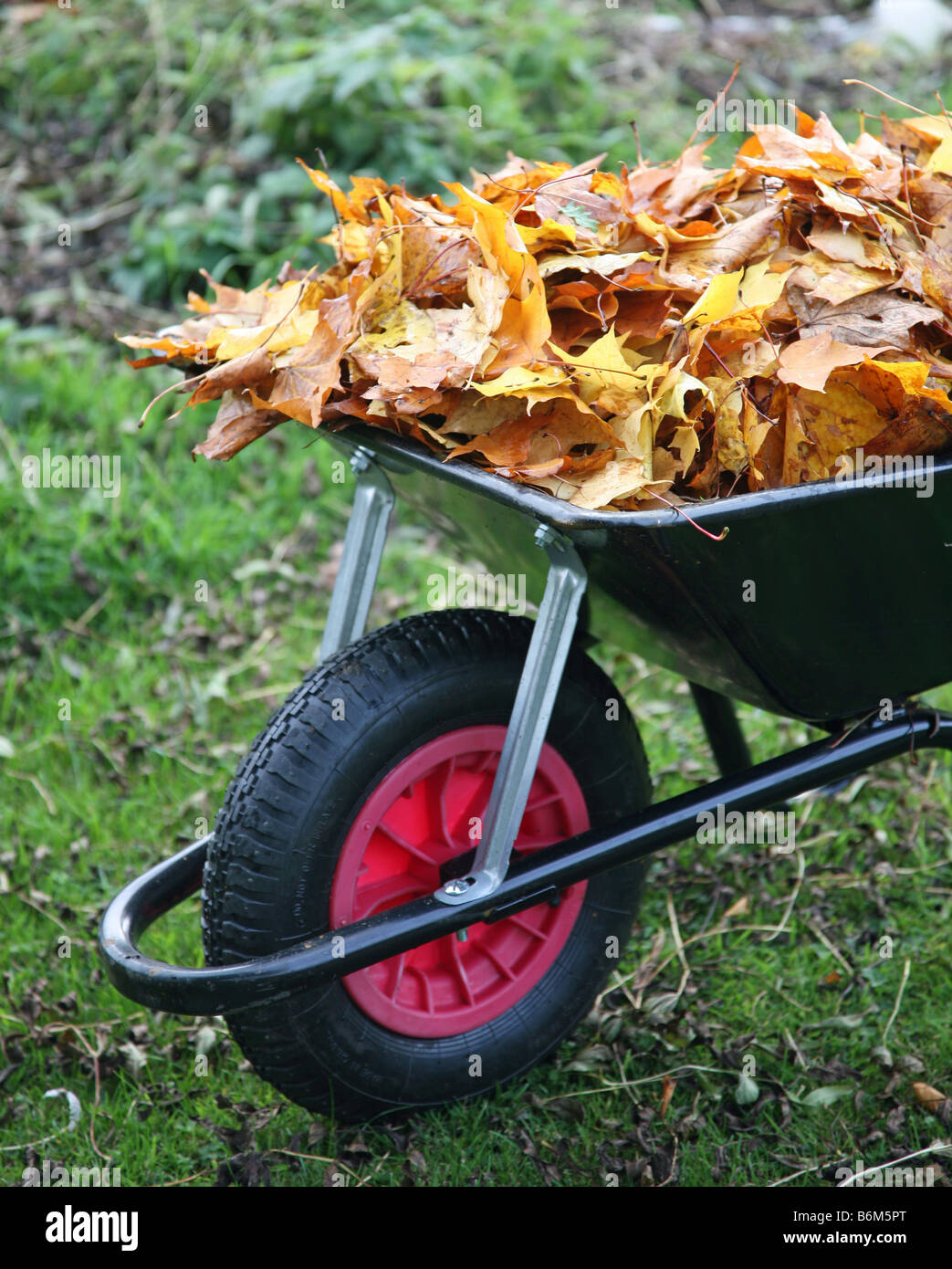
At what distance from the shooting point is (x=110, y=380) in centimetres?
384

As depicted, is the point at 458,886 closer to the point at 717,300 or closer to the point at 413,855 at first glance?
the point at 413,855

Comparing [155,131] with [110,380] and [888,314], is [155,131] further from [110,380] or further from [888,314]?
[888,314]

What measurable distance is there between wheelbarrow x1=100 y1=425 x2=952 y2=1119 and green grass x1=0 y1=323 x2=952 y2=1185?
184mm

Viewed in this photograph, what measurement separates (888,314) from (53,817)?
1941mm

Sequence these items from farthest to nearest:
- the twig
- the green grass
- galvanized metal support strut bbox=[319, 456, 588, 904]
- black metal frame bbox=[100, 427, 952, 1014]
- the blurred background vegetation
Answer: the blurred background vegetation, the twig, the green grass, galvanized metal support strut bbox=[319, 456, 588, 904], black metal frame bbox=[100, 427, 952, 1014]

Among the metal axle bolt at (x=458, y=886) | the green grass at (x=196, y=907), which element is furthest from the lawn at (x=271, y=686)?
the metal axle bolt at (x=458, y=886)

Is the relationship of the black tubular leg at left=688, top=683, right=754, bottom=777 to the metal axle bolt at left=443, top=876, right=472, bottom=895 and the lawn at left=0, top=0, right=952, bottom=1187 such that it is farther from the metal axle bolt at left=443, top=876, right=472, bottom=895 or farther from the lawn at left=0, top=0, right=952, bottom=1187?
the metal axle bolt at left=443, top=876, right=472, bottom=895

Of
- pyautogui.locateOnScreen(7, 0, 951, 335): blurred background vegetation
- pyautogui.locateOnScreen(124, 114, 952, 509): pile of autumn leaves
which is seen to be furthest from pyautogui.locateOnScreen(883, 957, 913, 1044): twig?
→ pyautogui.locateOnScreen(7, 0, 951, 335): blurred background vegetation

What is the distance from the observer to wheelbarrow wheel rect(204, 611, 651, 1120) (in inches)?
64.4

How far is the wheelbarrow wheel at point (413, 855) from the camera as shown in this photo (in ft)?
5.37

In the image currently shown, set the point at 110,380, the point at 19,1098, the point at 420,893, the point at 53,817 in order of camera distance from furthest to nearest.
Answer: the point at 110,380, the point at 53,817, the point at 19,1098, the point at 420,893

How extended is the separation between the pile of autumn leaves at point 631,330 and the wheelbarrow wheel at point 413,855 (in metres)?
0.35
